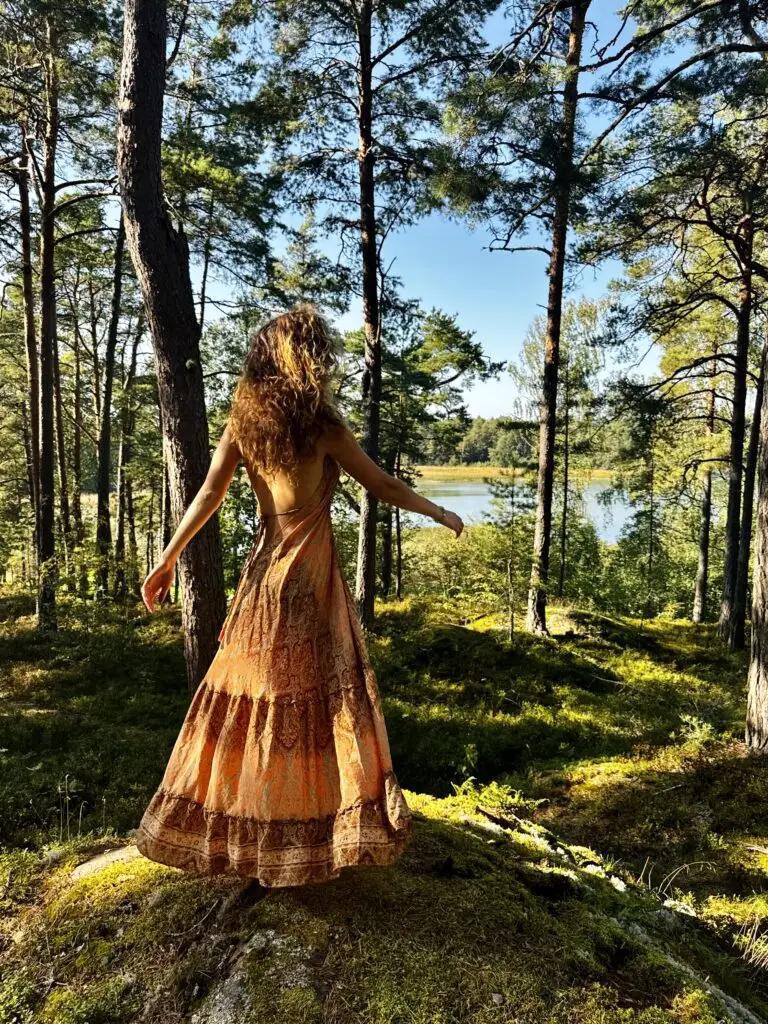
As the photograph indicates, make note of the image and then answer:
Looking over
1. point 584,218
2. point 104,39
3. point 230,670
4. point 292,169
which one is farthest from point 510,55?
point 230,670

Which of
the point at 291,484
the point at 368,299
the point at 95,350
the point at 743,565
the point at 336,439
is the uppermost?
the point at 95,350

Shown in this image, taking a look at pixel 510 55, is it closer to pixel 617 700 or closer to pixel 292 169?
pixel 292 169

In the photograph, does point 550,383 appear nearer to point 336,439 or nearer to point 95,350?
point 336,439

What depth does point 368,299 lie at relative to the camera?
930 cm

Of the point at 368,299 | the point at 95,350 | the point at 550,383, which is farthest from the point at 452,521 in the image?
the point at 95,350

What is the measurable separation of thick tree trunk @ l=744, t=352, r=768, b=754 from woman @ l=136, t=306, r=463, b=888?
4.12 m

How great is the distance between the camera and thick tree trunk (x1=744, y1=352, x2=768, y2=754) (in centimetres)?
498

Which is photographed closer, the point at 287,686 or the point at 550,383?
the point at 287,686

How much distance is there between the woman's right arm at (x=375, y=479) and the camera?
2.20 m

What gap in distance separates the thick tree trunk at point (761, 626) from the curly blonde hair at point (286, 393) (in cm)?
452

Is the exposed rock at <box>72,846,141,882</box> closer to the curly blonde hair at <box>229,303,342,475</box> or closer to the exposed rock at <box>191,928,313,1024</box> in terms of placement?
the exposed rock at <box>191,928,313,1024</box>

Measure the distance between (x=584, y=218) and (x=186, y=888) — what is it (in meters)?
8.95

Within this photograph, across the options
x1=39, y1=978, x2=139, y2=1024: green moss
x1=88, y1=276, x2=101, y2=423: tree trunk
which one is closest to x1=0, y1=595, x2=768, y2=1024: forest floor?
x1=39, y1=978, x2=139, y2=1024: green moss

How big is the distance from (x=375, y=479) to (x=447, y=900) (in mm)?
1676
